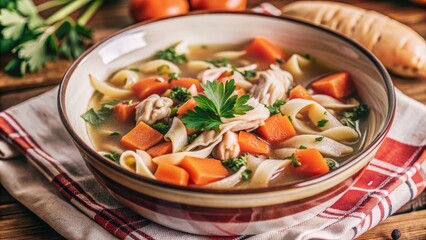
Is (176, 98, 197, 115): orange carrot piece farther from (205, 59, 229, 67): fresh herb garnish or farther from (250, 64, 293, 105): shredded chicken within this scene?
(205, 59, 229, 67): fresh herb garnish

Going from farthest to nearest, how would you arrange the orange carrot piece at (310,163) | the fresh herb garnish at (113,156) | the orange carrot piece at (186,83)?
the orange carrot piece at (186,83)
the fresh herb garnish at (113,156)
the orange carrot piece at (310,163)

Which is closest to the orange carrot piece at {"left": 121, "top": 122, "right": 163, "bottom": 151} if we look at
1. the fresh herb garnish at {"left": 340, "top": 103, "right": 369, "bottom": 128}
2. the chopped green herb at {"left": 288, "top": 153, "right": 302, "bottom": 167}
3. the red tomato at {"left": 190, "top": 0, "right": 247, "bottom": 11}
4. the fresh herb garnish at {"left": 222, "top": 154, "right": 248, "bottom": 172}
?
the fresh herb garnish at {"left": 222, "top": 154, "right": 248, "bottom": 172}

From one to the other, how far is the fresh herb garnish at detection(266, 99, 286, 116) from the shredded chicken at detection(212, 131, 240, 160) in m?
0.42

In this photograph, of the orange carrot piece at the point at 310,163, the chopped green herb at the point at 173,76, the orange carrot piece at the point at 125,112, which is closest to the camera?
the orange carrot piece at the point at 310,163

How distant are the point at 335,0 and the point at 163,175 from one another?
4031mm

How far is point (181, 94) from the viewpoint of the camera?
4.27 metres

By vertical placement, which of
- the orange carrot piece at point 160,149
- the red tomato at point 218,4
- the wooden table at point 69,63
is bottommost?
the wooden table at point 69,63

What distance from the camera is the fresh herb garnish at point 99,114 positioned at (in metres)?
4.27

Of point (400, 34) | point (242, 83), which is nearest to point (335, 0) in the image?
point (400, 34)

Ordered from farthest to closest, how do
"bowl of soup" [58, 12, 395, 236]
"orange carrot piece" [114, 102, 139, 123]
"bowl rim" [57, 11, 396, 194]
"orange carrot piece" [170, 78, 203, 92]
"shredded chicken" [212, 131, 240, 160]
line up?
"orange carrot piece" [170, 78, 203, 92]
"orange carrot piece" [114, 102, 139, 123]
"shredded chicken" [212, 131, 240, 160]
"bowl of soup" [58, 12, 395, 236]
"bowl rim" [57, 11, 396, 194]

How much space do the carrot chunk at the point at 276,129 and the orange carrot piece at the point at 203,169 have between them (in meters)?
0.40

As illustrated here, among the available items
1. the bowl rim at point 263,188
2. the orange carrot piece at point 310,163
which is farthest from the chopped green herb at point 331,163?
the bowl rim at point 263,188

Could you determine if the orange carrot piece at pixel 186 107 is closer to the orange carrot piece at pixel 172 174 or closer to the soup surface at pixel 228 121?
the soup surface at pixel 228 121

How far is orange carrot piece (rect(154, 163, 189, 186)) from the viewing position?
347 centimetres
